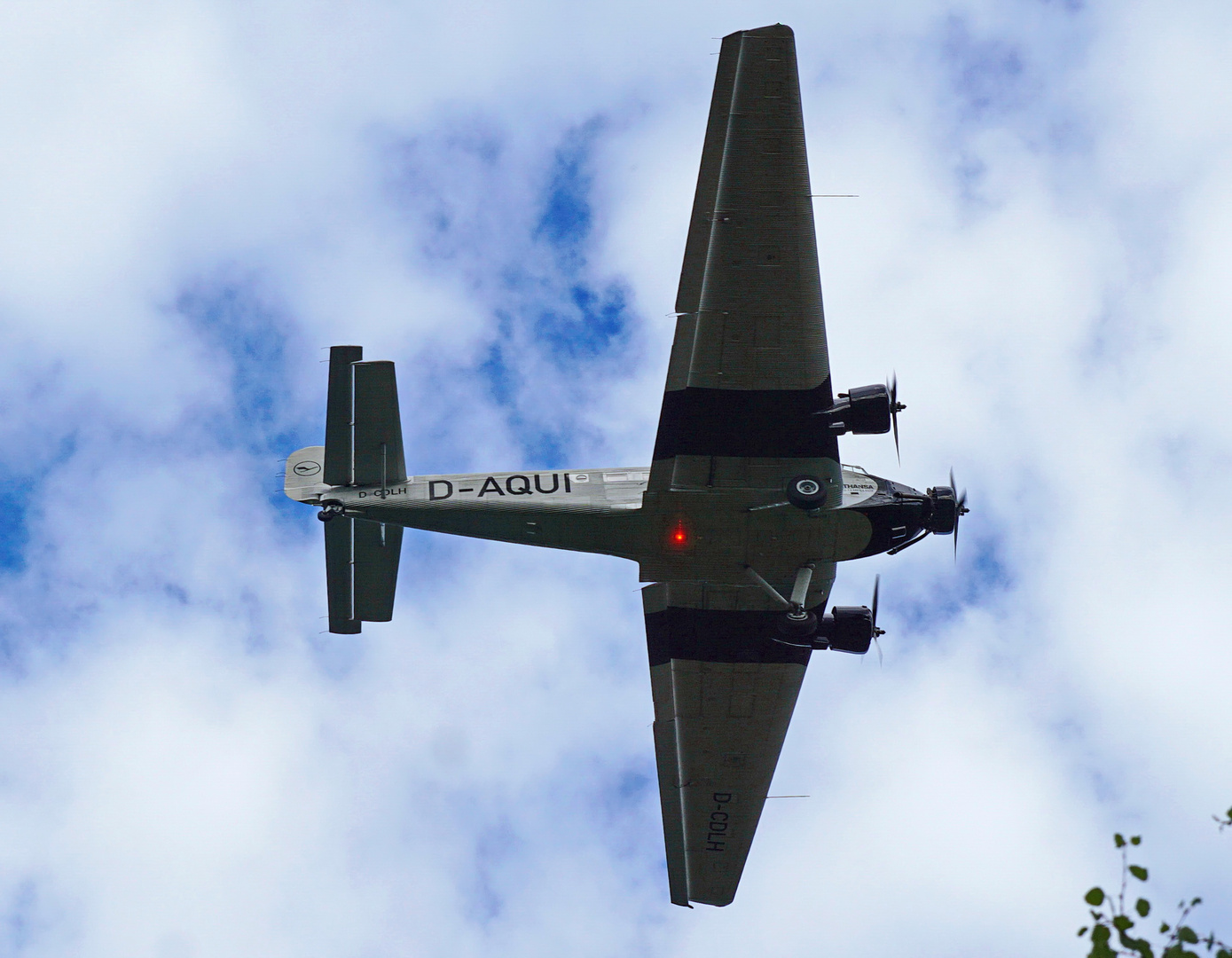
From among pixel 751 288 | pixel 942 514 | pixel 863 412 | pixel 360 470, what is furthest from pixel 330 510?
pixel 942 514

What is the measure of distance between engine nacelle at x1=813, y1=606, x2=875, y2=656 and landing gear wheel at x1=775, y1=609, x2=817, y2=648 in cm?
139

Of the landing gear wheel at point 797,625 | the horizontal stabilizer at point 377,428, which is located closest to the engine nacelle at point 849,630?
the landing gear wheel at point 797,625

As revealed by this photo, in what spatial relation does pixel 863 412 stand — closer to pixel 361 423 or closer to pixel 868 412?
pixel 868 412

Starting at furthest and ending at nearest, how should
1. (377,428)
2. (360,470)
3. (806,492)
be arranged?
(806,492) → (360,470) → (377,428)

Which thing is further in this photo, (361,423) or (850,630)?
(850,630)

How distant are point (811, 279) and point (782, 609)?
8.77m

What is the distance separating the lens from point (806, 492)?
27750 millimetres

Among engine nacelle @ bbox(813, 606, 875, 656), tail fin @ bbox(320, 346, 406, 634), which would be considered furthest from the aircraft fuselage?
engine nacelle @ bbox(813, 606, 875, 656)

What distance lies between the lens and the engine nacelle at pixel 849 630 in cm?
2973

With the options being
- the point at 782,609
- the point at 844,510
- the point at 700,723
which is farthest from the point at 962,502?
the point at 700,723

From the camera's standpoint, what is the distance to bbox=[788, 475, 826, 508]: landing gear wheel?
2767 cm

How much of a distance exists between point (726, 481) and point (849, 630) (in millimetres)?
5222

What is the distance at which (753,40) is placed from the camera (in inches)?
930

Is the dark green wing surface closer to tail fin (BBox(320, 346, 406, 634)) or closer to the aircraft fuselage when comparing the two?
the aircraft fuselage
